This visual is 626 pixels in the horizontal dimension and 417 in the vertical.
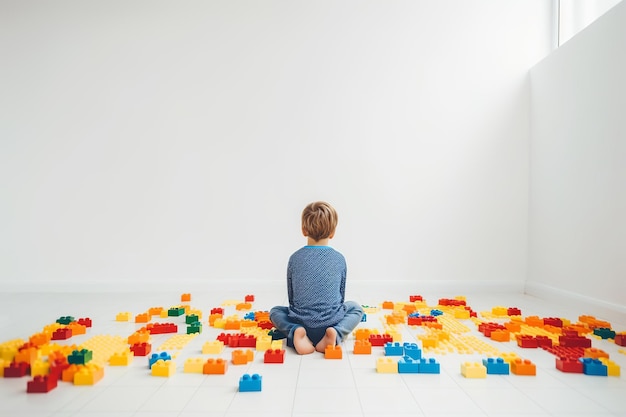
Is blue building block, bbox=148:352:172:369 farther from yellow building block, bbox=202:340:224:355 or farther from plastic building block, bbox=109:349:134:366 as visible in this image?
yellow building block, bbox=202:340:224:355

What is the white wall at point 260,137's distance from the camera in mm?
5301

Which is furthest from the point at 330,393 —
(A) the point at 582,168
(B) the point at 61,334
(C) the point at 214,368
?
(A) the point at 582,168

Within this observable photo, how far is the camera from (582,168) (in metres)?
4.21

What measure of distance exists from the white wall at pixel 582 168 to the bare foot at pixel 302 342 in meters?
2.54

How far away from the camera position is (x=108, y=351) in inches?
106

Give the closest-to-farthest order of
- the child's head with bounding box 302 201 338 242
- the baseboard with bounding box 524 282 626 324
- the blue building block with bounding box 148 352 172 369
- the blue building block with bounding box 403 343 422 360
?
the blue building block with bounding box 148 352 172 369 → the blue building block with bounding box 403 343 422 360 → the child's head with bounding box 302 201 338 242 → the baseboard with bounding box 524 282 626 324

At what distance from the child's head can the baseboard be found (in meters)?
2.46

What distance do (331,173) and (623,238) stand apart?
290 cm

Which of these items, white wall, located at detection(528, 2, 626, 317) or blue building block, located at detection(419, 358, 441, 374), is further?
white wall, located at detection(528, 2, 626, 317)

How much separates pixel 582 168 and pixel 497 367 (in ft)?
8.94

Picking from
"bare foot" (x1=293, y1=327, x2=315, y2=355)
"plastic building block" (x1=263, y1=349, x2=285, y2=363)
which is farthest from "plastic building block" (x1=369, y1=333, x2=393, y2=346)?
"plastic building block" (x1=263, y1=349, x2=285, y2=363)

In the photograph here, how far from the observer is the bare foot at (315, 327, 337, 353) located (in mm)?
2664

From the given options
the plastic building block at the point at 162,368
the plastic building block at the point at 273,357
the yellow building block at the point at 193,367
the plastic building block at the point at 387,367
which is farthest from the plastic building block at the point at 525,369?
the plastic building block at the point at 162,368

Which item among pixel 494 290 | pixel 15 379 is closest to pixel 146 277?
pixel 15 379
